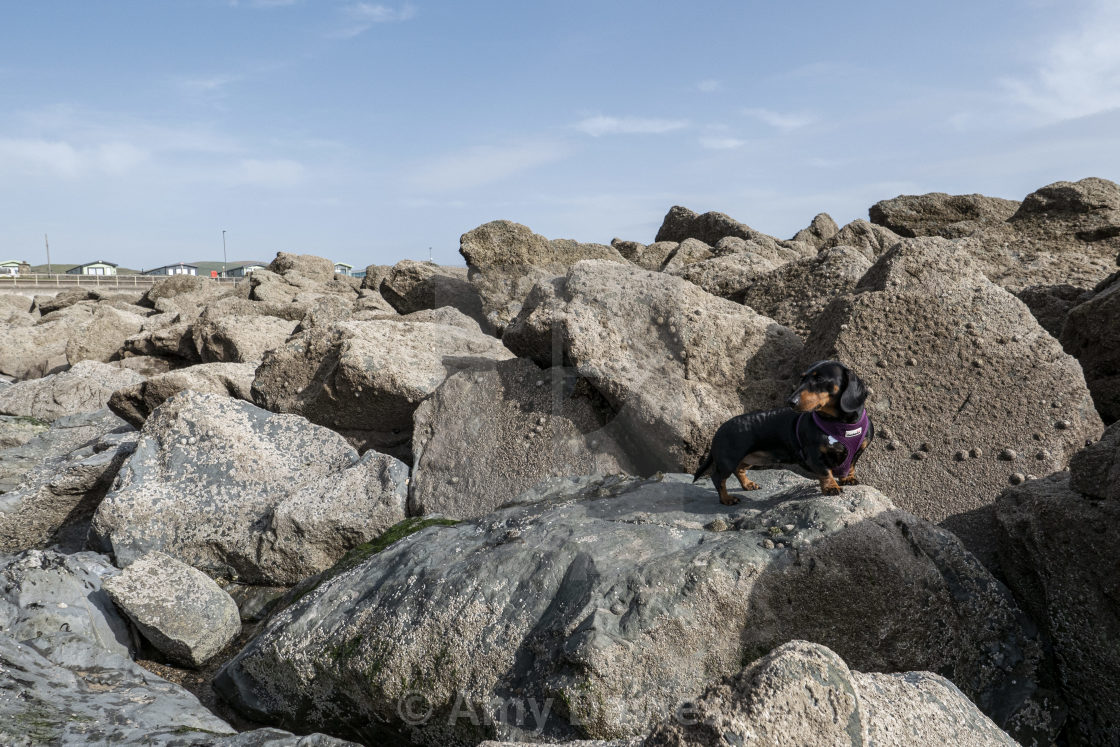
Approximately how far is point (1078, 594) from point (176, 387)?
21.6 ft

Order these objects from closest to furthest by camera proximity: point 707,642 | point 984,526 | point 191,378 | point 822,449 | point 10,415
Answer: point 707,642 → point 822,449 → point 984,526 → point 191,378 → point 10,415

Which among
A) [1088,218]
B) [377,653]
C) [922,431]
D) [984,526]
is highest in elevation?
[1088,218]

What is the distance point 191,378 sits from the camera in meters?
7.13

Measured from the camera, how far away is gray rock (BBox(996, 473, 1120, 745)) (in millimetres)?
2945

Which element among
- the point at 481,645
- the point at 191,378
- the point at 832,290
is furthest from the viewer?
the point at 191,378

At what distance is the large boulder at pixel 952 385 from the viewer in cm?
418

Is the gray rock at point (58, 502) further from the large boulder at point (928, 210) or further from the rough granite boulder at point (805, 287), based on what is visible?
the large boulder at point (928, 210)

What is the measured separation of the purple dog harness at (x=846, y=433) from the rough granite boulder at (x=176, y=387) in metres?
5.16

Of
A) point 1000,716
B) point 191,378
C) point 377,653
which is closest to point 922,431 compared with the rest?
point 1000,716

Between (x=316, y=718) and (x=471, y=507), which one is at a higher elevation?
(x=471, y=507)

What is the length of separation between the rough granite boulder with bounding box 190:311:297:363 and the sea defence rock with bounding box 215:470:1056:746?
19.5ft

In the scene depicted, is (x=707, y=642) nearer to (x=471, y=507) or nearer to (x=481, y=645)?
(x=481, y=645)

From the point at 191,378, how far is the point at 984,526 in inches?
244

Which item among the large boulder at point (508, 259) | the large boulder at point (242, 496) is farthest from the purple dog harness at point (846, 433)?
the large boulder at point (508, 259)
